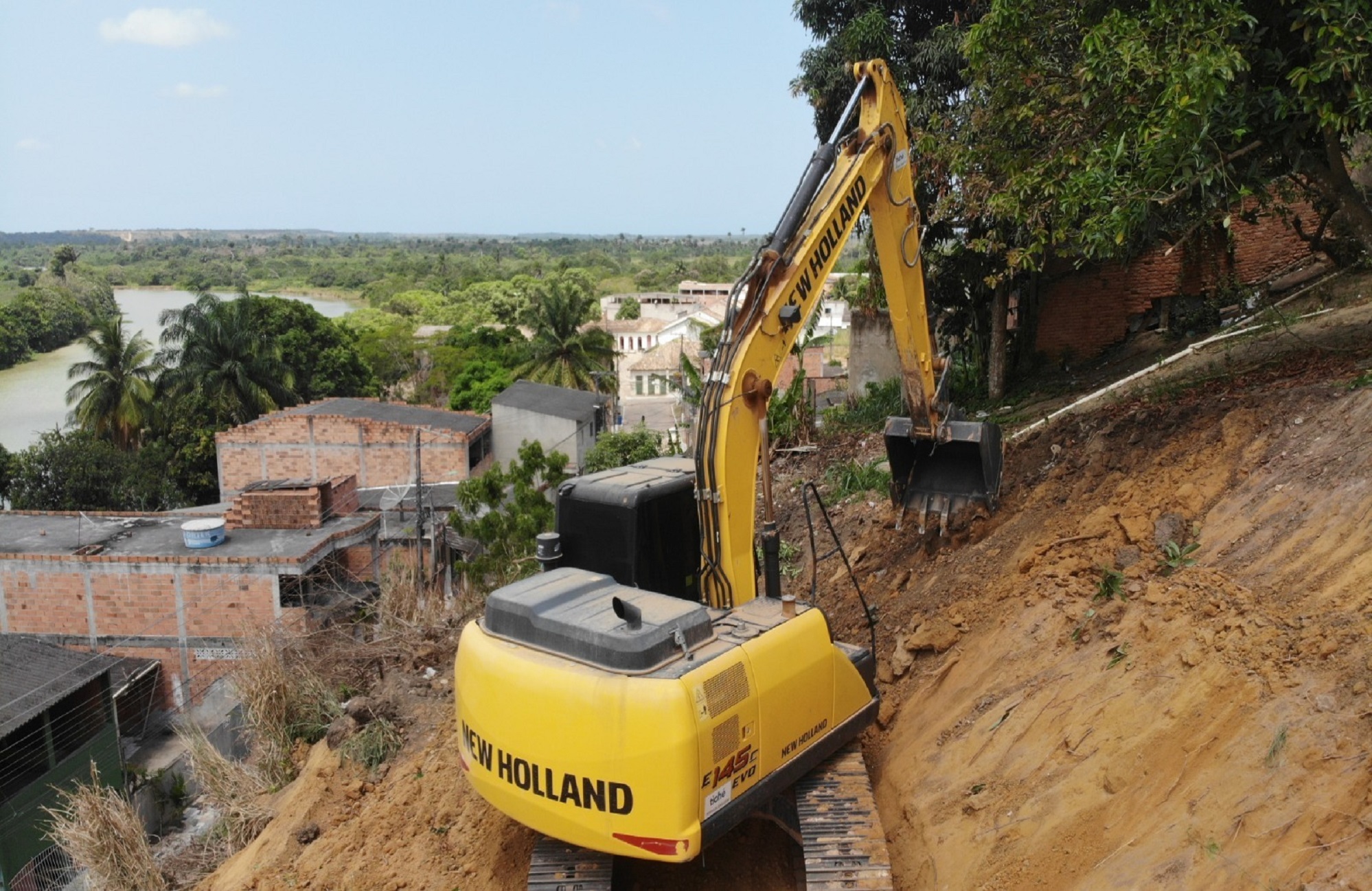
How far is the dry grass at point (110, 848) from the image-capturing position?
25.3ft

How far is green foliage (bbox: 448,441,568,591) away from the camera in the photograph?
Answer: 511 inches

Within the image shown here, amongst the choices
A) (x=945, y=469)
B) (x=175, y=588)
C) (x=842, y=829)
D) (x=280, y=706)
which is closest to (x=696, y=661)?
(x=842, y=829)

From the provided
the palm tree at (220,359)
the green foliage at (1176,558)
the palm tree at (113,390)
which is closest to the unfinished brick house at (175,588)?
the green foliage at (1176,558)

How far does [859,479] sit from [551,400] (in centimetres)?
2238

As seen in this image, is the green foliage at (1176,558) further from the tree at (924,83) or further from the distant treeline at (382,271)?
the distant treeline at (382,271)

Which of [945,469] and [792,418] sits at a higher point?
[945,469]

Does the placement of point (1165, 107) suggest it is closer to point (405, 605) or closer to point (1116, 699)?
point (1116, 699)

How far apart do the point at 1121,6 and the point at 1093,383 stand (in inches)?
260

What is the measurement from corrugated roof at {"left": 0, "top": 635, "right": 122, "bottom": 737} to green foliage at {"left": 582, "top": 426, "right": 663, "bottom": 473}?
40.9ft

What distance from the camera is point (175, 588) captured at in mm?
18141

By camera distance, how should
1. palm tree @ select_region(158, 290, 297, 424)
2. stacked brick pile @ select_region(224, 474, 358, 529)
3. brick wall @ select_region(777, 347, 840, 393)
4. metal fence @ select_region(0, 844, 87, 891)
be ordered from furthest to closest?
palm tree @ select_region(158, 290, 297, 424) → brick wall @ select_region(777, 347, 840, 393) → stacked brick pile @ select_region(224, 474, 358, 529) → metal fence @ select_region(0, 844, 87, 891)

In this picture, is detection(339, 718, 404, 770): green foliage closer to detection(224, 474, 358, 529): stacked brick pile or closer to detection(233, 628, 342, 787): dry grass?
detection(233, 628, 342, 787): dry grass

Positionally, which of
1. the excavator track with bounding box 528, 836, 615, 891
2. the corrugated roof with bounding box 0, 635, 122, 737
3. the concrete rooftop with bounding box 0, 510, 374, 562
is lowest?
the corrugated roof with bounding box 0, 635, 122, 737

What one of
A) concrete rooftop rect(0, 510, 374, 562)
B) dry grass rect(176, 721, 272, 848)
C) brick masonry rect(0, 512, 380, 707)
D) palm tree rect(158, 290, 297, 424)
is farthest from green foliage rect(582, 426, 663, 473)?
dry grass rect(176, 721, 272, 848)
